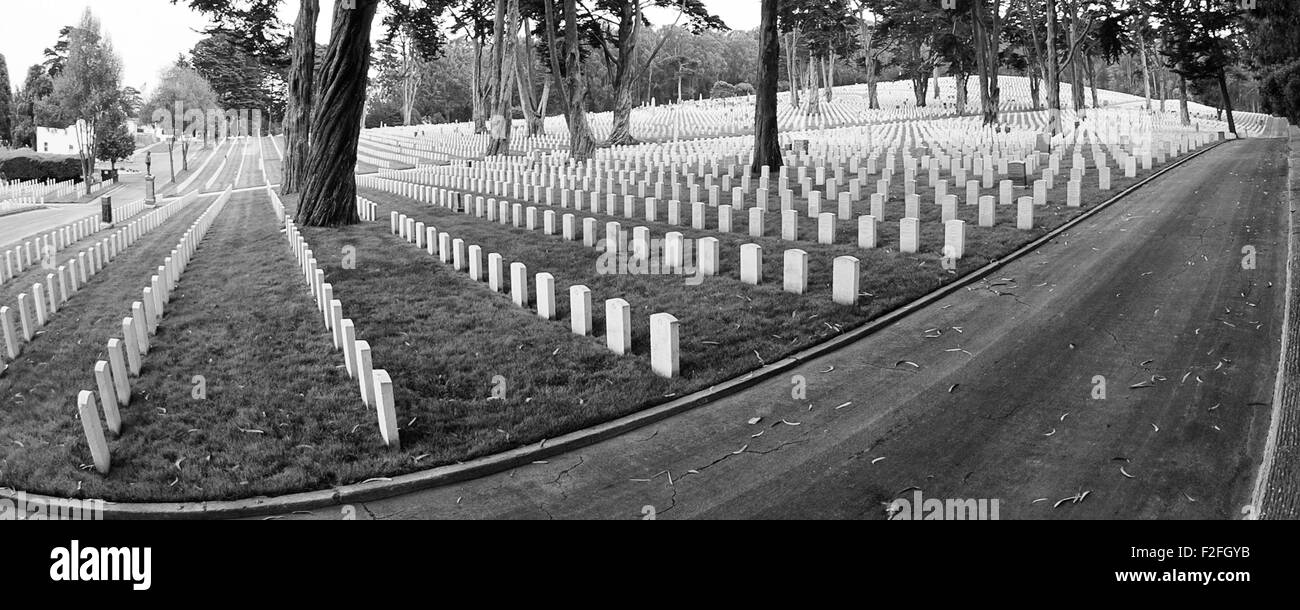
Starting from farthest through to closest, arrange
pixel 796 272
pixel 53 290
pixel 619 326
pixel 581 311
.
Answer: pixel 53 290
pixel 796 272
pixel 581 311
pixel 619 326

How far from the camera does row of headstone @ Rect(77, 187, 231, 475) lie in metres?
5.83

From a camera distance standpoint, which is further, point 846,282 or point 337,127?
point 337,127

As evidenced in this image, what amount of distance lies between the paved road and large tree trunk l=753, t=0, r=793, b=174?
1294 cm

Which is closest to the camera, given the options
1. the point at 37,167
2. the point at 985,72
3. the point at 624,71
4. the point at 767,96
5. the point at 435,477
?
the point at 435,477

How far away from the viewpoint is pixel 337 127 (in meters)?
18.3

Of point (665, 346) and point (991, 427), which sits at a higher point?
point (665, 346)

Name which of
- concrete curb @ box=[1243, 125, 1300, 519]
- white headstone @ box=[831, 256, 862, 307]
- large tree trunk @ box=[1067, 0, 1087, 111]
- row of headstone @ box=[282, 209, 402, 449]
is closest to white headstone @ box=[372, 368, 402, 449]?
row of headstone @ box=[282, 209, 402, 449]

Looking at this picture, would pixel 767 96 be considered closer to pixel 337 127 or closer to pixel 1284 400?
pixel 337 127

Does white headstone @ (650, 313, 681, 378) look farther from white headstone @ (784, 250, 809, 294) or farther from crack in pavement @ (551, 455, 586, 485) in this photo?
white headstone @ (784, 250, 809, 294)

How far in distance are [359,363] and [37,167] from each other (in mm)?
52422

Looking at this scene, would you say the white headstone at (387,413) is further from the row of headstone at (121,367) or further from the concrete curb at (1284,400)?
the concrete curb at (1284,400)

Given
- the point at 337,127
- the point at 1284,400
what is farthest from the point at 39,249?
the point at 1284,400
